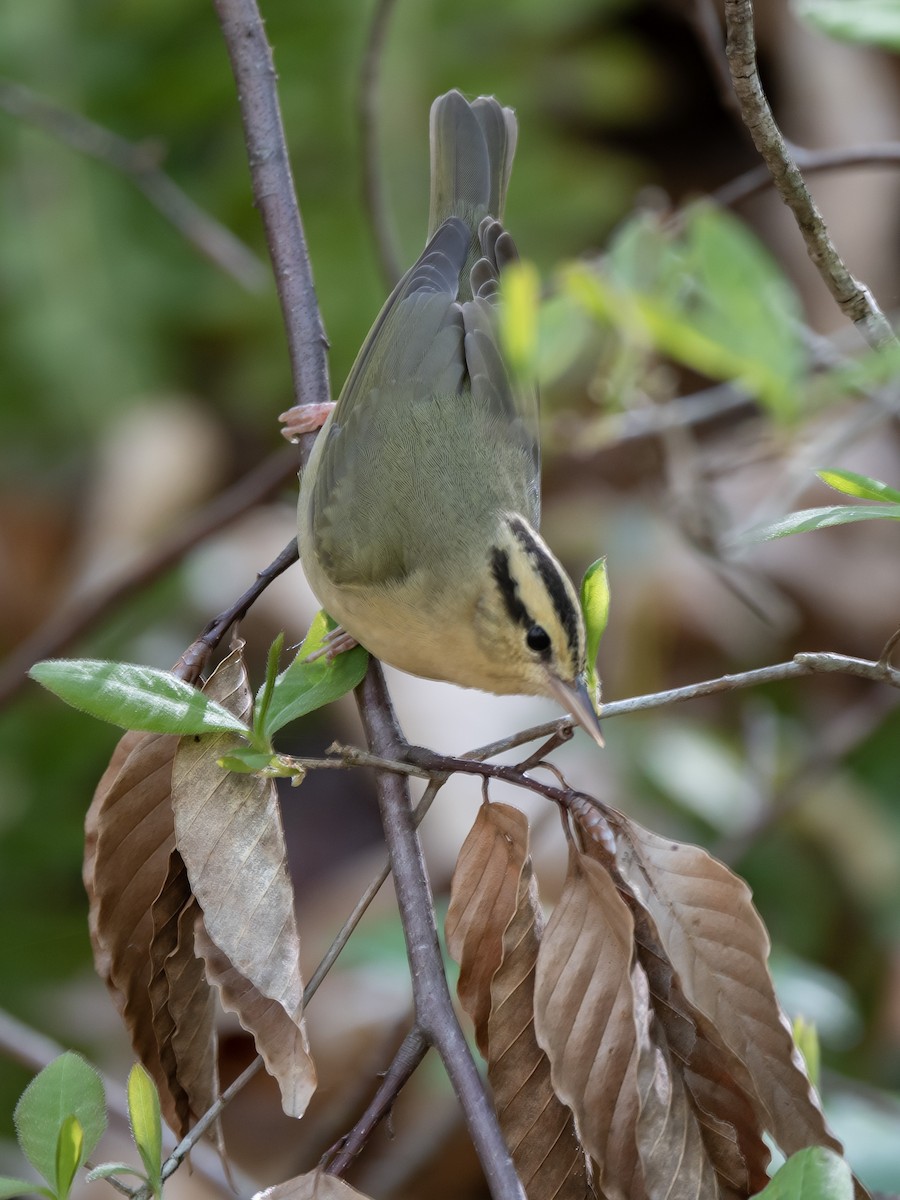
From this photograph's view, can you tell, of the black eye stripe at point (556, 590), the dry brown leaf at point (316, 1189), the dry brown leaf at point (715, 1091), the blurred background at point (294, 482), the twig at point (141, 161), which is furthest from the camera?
the blurred background at point (294, 482)

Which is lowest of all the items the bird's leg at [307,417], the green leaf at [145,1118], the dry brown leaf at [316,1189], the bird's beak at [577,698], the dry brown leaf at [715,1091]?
the dry brown leaf at [715,1091]

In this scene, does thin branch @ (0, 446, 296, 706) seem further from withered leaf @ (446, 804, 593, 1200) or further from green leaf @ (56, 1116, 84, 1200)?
green leaf @ (56, 1116, 84, 1200)

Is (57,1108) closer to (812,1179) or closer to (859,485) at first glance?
(812,1179)

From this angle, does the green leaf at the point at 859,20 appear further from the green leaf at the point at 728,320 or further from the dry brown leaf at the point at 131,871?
the dry brown leaf at the point at 131,871

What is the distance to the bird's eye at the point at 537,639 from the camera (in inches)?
99.2

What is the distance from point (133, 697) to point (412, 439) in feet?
4.50

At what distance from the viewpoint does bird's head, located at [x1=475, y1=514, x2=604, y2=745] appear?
2.44 m

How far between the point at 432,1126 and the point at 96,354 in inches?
129

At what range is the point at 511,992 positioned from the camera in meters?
1.71

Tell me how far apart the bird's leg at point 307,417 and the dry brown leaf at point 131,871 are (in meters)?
0.98

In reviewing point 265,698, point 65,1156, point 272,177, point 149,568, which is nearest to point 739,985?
point 265,698

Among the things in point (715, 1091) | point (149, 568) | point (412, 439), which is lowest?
point (715, 1091)

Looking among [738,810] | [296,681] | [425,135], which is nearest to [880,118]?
[425,135]

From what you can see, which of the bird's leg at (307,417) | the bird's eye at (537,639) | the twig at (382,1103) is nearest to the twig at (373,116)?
the bird's leg at (307,417)
